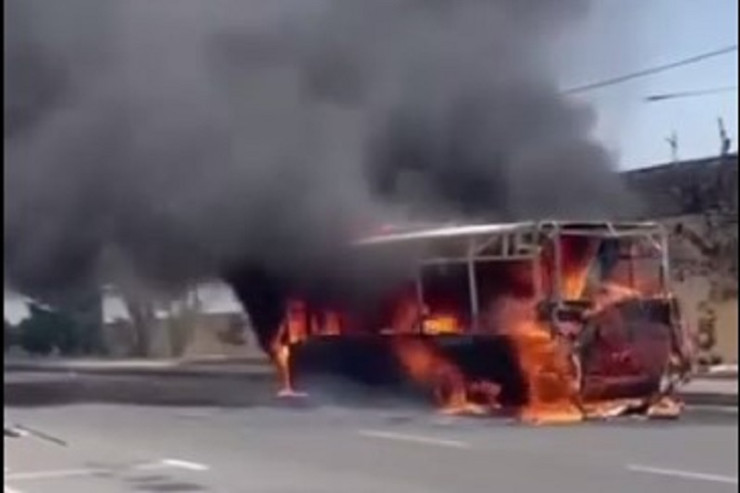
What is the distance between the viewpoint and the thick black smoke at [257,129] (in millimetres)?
799

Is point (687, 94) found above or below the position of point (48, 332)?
above

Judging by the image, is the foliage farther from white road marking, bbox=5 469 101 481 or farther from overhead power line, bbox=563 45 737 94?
overhead power line, bbox=563 45 737 94

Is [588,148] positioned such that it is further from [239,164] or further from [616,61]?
[239,164]

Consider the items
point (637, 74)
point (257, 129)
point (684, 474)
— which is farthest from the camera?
point (684, 474)

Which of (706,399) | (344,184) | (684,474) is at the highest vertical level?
(344,184)

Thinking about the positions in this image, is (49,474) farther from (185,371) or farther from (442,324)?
(442,324)

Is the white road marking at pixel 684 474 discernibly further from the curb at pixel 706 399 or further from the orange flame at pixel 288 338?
the orange flame at pixel 288 338

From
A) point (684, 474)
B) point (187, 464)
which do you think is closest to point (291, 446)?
point (187, 464)

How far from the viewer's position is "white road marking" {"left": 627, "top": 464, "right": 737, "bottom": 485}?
1.15 meters

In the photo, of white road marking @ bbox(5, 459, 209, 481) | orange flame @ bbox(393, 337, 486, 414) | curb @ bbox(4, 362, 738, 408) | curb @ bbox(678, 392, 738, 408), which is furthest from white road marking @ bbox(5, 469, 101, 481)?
curb @ bbox(678, 392, 738, 408)

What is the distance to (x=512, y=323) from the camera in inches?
34.2

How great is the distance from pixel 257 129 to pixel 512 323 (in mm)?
199

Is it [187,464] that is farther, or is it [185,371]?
[187,464]

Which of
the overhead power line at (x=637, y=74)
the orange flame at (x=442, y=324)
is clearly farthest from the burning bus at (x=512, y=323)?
the overhead power line at (x=637, y=74)
